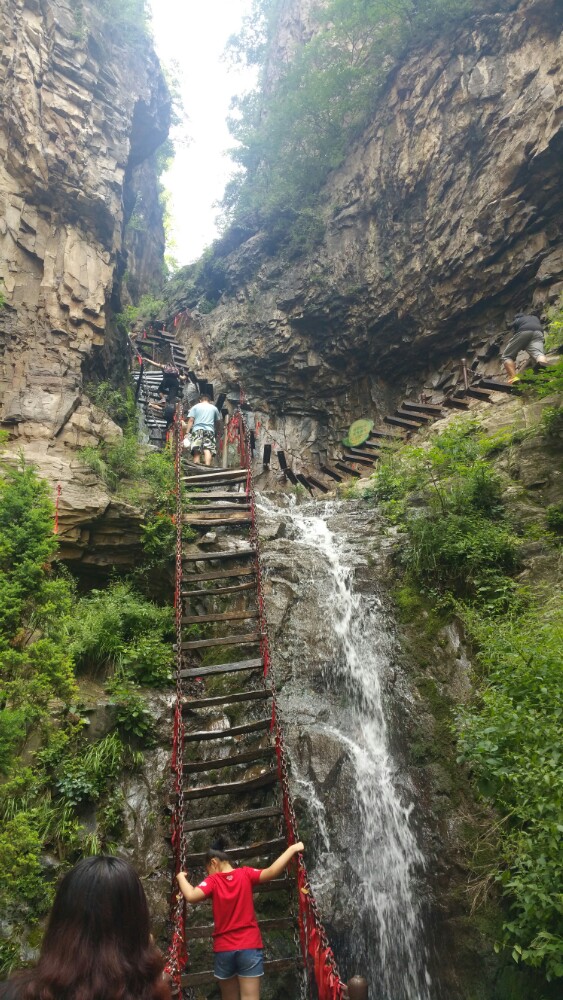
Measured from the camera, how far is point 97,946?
156 centimetres

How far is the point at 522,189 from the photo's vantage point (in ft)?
41.5

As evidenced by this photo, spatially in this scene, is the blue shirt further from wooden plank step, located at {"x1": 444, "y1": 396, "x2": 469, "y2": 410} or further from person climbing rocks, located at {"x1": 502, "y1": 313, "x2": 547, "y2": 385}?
person climbing rocks, located at {"x1": 502, "y1": 313, "x2": 547, "y2": 385}

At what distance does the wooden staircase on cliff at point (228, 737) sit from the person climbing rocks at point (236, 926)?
784 mm

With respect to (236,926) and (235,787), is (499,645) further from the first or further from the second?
(236,926)

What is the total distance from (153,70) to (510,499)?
73.2ft

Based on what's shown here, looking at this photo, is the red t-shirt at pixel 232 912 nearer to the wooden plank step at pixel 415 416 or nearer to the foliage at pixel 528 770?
the foliage at pixel 528 770

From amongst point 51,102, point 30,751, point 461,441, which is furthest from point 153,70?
point 30,751

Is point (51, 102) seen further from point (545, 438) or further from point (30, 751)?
point (30, 751)

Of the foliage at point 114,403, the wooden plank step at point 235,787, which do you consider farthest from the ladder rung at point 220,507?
the foliage at point 114,403

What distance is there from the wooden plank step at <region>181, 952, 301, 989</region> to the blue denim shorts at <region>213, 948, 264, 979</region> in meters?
0.69

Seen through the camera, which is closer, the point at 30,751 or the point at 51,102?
the point at 30,751

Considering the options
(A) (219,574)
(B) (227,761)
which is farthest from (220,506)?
(B) (227,761)

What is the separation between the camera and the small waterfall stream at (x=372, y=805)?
481cm

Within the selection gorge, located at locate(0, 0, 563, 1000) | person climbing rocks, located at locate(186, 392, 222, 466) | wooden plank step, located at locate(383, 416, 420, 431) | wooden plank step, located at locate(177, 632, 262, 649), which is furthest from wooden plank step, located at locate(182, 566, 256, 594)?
wooden plank step, located at locate(383, 416, 420, 431)
